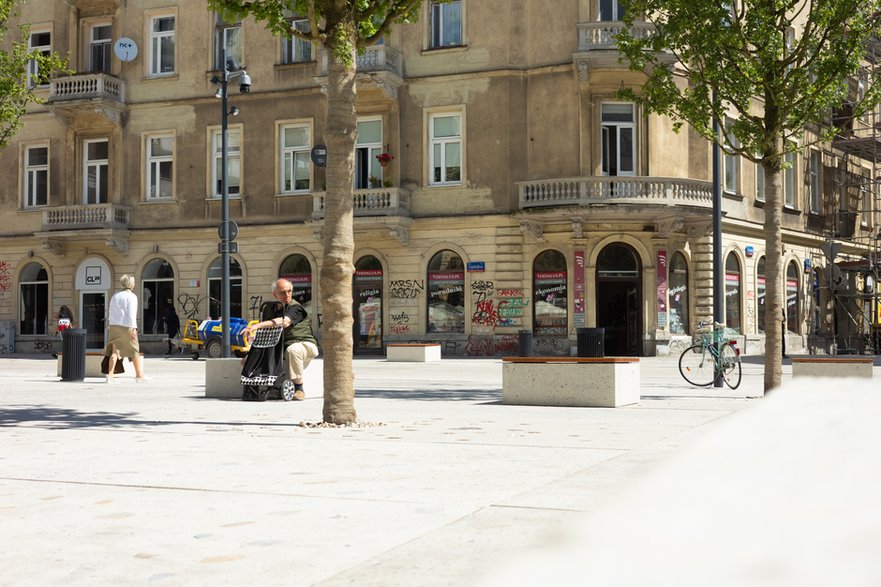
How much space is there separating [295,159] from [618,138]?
421 inches

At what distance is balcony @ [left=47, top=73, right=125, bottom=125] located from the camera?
33469 millimetres

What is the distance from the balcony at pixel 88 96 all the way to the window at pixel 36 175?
2340mm

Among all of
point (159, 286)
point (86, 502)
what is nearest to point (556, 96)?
point (159, 286)

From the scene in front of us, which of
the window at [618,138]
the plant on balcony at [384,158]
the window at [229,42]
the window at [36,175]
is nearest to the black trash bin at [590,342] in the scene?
the window at [618,138]

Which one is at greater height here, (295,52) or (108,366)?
(295,52)

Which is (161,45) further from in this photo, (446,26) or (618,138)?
(618,138)

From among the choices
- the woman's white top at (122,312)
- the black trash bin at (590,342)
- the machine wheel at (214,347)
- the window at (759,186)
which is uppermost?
the window at (759,186)

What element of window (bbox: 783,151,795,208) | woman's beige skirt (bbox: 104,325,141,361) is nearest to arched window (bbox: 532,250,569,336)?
window (bbox: 783,151,795,208)

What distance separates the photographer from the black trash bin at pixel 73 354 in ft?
55.7

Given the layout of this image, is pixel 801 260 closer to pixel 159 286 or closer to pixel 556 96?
pixel 556 96

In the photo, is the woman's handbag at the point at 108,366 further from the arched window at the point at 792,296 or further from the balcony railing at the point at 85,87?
the arched window at the point at 792,296

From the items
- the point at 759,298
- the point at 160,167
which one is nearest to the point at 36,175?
the point at 160,167

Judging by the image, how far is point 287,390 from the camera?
12.7 meters

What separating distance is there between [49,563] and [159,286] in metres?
31.5
